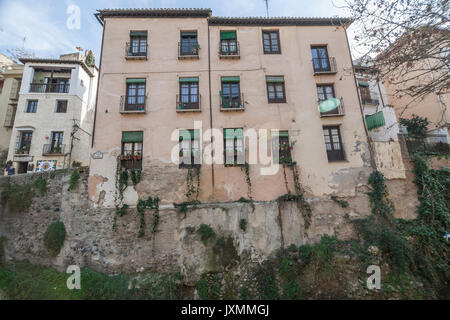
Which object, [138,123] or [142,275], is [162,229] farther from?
[138,123]

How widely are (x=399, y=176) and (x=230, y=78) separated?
9.57 meters

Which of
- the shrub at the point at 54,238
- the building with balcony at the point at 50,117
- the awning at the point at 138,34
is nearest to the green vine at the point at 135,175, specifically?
the shrub at the point at 54,238

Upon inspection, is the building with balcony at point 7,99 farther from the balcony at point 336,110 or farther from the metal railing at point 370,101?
the metal railing at point 370,101

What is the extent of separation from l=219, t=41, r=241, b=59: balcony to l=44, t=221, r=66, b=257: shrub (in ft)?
36.6

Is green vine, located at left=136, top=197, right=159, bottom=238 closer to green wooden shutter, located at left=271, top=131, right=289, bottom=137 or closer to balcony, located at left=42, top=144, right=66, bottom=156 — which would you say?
green wooden shutter, located at left=271, top=131, right=289, bottom=137

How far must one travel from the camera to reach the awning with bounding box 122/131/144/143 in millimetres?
10016

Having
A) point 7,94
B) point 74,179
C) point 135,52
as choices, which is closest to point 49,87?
point 7,94

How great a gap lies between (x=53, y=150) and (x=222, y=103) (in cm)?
1379

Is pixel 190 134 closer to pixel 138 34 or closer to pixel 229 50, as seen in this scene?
pixel 229 50

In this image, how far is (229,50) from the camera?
37.6 ft

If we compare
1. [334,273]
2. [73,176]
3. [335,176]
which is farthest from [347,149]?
[73,176]

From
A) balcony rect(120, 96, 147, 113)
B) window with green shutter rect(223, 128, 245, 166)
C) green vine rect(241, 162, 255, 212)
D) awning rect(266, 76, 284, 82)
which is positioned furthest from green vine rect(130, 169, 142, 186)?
awning rect(266, 76, 284, 82)
